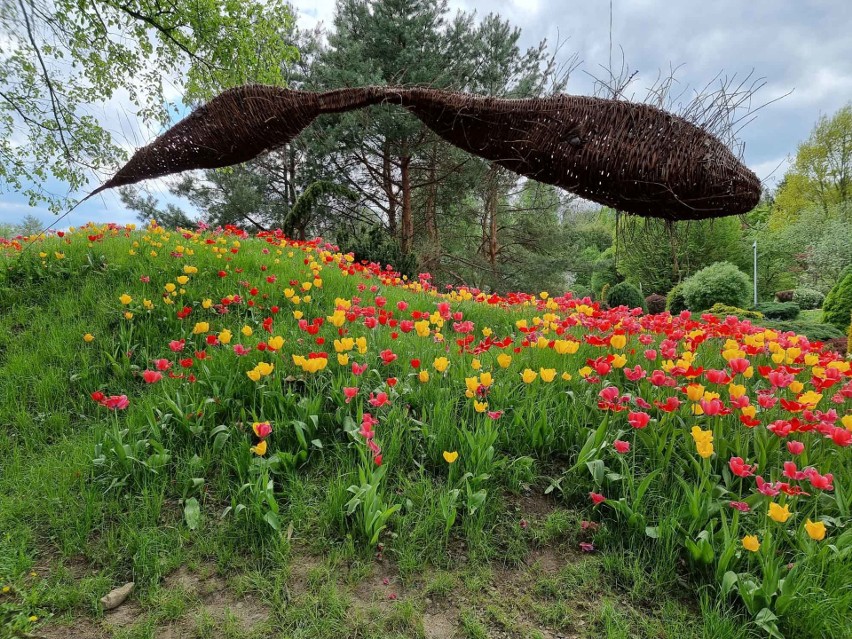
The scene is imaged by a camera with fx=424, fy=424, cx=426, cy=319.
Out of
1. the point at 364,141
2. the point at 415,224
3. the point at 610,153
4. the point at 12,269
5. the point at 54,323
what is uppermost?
the point at 364,141

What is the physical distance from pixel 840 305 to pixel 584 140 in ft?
43.7

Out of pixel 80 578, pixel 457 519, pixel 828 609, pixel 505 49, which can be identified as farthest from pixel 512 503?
pixel 505 49

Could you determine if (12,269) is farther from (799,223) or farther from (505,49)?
(799,223)

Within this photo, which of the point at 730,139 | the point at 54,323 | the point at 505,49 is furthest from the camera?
the point at 505,49

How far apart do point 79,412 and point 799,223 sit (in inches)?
1260

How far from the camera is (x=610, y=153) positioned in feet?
4.09

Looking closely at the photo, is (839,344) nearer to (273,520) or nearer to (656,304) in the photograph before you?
(273,520)

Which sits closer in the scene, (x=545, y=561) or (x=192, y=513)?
(x=545, y=561)

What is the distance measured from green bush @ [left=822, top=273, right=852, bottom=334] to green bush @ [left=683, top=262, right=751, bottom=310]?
503 cm

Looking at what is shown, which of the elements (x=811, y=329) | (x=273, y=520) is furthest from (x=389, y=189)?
(x=273, y=520)

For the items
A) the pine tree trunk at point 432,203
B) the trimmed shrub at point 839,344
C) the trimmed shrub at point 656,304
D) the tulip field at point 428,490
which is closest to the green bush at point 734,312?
the trimmed shrub at point 839,344

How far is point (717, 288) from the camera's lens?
1602 centimetres

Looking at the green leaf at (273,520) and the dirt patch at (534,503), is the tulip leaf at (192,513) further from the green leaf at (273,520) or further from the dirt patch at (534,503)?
the dirt patch at (534,503)

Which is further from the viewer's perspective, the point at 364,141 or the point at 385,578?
the point at 364,141
